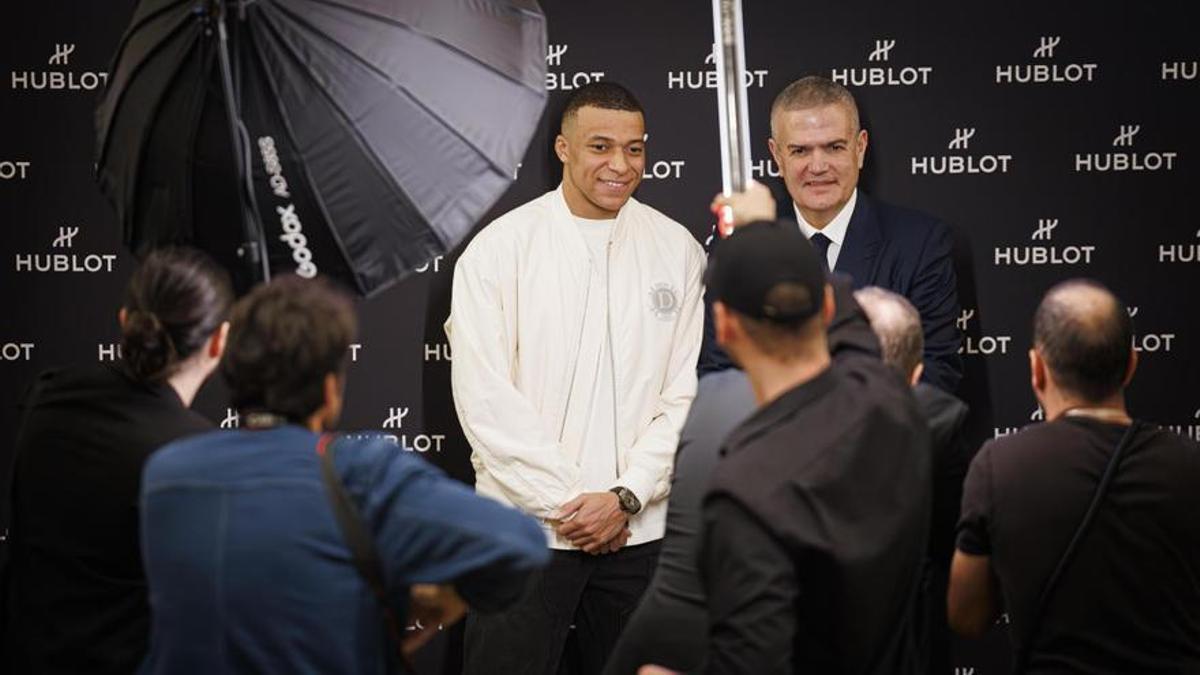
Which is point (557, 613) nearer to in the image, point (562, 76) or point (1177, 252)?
point (562, 76)

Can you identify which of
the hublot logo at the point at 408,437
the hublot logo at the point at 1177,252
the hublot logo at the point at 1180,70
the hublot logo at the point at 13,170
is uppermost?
the hublot logo at the point at 1180,70

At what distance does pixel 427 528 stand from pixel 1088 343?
1.38 m

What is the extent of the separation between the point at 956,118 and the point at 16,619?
312 centimetres

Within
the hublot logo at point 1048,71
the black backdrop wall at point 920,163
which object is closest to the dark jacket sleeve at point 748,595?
the black backdrop wall at point 920,163

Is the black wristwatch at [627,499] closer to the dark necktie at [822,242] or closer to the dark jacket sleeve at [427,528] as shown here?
the dark necktie at [822,242]

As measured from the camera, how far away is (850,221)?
4270 mm

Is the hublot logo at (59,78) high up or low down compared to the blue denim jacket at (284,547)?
up

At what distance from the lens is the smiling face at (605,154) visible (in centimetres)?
423

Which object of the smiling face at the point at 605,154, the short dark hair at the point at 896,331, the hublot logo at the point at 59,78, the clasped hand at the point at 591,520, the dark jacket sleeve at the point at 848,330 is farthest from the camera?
the hublot logo at the point at 59,78

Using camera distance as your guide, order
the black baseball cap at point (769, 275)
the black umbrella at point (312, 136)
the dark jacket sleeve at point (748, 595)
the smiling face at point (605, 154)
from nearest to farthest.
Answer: the dark jacket sleeve at point (748, 595) → the black baseball cap at point (769, 275) → the black umbrella at point (312, 136) → the smiling face at point (605, 154)

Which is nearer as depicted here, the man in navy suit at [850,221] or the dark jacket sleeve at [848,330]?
the dark jacket sleeve at [848,330]

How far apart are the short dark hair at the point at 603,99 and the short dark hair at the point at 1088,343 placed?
172cm

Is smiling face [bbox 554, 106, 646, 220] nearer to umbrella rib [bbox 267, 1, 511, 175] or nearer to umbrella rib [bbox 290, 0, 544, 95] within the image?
umbrella rib [bbox 290, 0, 544, 95]

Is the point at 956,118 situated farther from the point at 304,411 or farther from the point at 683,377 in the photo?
the point at 304,411
